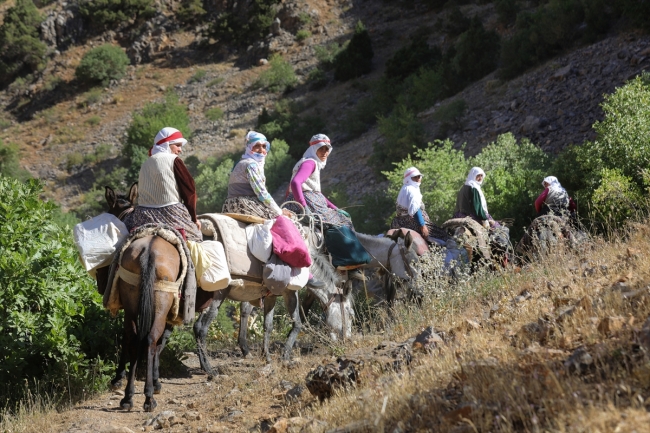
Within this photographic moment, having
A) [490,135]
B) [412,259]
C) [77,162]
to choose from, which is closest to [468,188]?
[412,259]

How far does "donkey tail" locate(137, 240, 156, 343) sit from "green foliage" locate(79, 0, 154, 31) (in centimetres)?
4753

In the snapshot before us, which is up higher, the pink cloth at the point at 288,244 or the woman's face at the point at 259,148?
the woman's face at the point at 259,148

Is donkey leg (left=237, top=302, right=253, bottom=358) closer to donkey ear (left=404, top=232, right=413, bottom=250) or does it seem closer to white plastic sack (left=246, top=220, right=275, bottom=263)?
white plastic sack (left=246, top=220, right=275, bottom=263)

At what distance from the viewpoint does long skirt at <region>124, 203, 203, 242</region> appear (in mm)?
7145

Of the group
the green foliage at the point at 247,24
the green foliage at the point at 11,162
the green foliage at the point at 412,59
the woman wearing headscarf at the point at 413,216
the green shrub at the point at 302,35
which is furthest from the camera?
the green foliage at the point at 247,24

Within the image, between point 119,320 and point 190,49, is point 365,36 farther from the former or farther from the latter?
point 119,320

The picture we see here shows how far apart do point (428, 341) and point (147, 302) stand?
2393 mm

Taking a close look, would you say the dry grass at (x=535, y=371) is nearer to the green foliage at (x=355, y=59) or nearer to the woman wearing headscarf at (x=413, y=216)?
the woman wearing headscarf at (x=413, y=216)

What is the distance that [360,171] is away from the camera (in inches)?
1032

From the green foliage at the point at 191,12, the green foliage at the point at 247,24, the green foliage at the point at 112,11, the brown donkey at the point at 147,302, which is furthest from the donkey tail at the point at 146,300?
the green foliage at the point at 112,11

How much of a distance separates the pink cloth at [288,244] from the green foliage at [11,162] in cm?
2952

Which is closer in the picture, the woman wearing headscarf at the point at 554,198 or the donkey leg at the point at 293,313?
the donkey leg at the point at 293,313

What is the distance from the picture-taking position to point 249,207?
898 centimetres

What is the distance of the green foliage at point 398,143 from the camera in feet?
82.1
